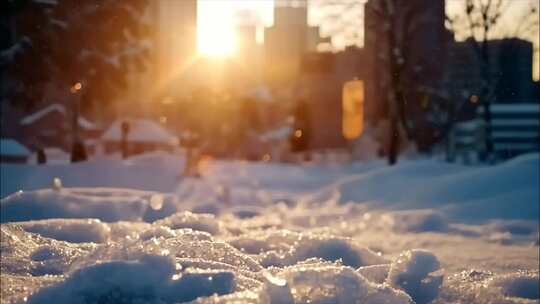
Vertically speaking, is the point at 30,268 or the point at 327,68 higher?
the point at 327,68

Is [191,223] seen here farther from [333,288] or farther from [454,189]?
[454,189]

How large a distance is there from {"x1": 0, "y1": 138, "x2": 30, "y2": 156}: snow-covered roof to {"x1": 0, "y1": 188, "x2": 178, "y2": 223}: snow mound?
2.36 meters

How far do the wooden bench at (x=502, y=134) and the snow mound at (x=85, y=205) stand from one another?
13.8 metres

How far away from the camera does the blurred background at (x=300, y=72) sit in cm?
712

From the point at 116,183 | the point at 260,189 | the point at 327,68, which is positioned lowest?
the point at 260,189

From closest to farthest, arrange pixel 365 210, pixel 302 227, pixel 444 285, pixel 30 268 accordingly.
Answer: pixel 30 268
pixel 444 285
pixel 302 227
pixel 365 210

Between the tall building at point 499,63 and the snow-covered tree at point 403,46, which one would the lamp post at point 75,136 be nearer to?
the snow-covered tree at point 403,46

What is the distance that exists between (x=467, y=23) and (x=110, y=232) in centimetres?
779

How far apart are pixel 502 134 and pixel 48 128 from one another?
1332 cm

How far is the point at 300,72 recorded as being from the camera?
21141mm

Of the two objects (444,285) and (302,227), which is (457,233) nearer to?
(302,227)

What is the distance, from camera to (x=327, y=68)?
1683 cm

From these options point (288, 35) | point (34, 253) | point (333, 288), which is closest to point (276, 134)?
point (288, 35)

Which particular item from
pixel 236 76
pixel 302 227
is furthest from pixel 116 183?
pixel 236 76
